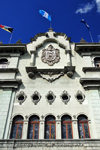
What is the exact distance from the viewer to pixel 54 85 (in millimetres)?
18719

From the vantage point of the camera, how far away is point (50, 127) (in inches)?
631

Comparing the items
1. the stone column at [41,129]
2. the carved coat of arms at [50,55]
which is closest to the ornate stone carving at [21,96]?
the stone column at [41,129]

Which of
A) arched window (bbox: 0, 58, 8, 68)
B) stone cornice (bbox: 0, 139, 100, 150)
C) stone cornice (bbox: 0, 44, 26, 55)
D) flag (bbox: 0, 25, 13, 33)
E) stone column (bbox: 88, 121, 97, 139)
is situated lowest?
stone cornice (bbox: 0, 139, 100, 150)

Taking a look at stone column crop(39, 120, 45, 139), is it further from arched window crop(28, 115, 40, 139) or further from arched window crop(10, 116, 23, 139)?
arched window crop(10, 116, 23, 139)

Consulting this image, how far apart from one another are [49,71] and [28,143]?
28.2 feet

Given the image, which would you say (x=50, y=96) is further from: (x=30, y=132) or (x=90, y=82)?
(x=90, y=82)

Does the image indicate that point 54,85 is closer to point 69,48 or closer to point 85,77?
point 85,77

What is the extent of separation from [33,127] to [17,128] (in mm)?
1512

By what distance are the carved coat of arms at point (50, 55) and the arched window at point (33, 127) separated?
7.17m

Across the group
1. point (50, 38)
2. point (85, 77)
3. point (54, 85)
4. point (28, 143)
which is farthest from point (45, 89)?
point (50, 38)

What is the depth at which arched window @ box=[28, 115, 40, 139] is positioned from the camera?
15530 mm

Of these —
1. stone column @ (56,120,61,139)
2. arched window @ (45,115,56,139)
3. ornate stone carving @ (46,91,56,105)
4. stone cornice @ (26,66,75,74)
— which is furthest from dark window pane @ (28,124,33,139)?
stone cornice @ (26,66,75,74)

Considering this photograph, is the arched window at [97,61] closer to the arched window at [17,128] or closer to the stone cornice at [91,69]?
the stone cornice at [91,69]

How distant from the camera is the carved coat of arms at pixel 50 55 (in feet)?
68.9
